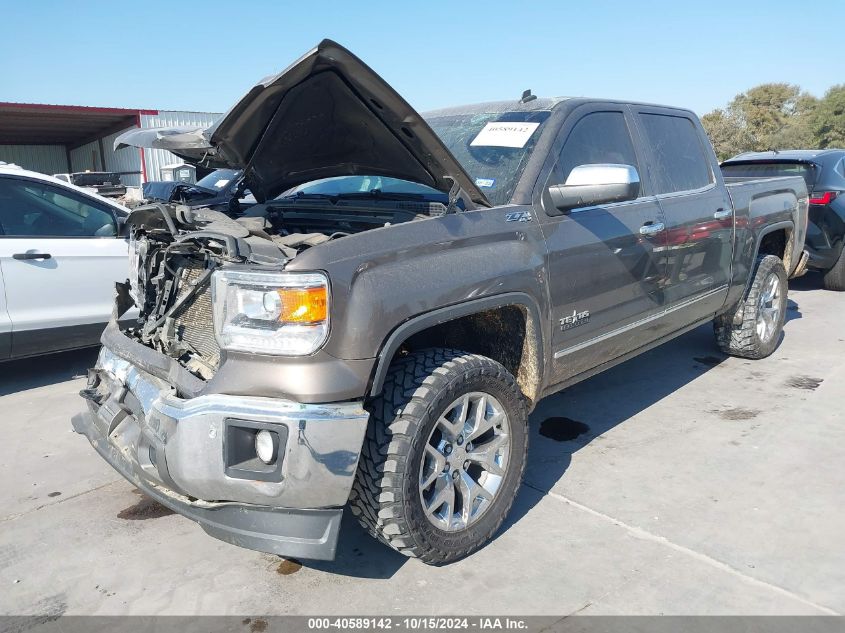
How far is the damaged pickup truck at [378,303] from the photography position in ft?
7.76

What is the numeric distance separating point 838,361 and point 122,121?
2707 cm

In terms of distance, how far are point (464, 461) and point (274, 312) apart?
3.40 ft

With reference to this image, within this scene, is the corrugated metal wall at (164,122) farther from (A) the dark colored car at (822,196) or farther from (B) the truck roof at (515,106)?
(B) the truck roof at (515,106)

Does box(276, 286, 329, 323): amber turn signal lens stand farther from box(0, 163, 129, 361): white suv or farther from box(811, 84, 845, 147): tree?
box(811, 84, 845, 147): tree

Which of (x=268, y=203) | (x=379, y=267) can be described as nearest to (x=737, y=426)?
(x=379, y=267)

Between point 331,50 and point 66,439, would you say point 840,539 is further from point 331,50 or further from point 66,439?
point 66,439

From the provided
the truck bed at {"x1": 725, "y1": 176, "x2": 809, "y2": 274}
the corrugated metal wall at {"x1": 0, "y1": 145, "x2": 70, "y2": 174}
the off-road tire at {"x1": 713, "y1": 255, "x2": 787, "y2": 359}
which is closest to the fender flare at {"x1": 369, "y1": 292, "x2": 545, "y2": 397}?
the truck bed at {"x1": 725, "y1": 176, "x2": 809, "y2": 274}

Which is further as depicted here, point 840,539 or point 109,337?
point 109,337

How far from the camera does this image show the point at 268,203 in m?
4.07

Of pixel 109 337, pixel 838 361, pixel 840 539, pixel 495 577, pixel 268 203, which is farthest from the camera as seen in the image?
pixel 838 361

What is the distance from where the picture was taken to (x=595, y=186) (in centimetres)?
309

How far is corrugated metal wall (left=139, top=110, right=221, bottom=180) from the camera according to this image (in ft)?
83.2

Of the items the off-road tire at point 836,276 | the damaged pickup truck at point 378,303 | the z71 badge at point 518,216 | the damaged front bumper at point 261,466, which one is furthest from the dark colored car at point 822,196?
the damaged front bumper at point 261,466

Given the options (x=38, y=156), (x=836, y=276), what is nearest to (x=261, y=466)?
(x=836, y=276)
